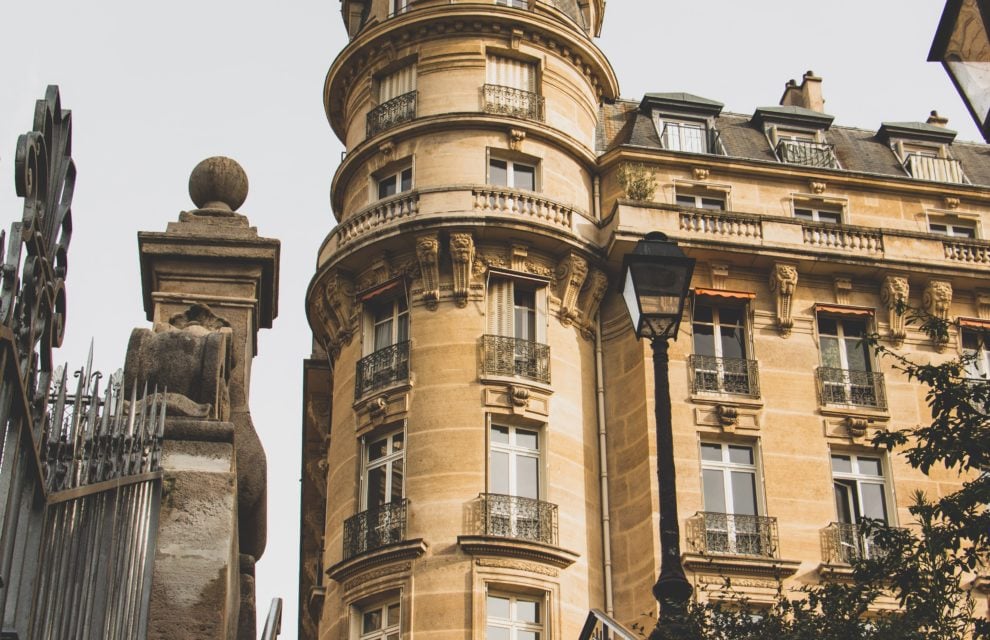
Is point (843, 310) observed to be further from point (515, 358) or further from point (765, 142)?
point (515, 358)

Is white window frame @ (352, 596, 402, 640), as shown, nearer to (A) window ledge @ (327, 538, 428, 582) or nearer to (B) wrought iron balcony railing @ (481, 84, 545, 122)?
(A) window ledge @ (327, 538, 428, 582)

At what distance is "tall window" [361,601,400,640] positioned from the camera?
88.4 ft

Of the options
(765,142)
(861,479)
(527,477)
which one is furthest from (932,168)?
(527,477)

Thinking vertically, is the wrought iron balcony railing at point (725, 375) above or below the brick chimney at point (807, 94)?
below

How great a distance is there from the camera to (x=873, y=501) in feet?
94.9

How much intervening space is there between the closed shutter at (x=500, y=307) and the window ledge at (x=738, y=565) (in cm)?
577

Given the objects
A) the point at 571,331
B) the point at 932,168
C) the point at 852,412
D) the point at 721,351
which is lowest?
the point at 852,412

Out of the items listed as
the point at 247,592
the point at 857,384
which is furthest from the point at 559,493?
the point at 247,592

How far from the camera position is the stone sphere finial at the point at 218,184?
926 cm

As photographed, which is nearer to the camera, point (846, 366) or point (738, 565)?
point (738, 565)

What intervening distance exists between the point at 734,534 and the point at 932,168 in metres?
12.1

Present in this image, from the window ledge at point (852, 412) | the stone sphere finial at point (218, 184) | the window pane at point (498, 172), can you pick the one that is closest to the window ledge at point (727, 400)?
the window ledge at point (852, 412)

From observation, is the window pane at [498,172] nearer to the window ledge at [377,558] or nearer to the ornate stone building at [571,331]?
the ornate stone building at [571,331]

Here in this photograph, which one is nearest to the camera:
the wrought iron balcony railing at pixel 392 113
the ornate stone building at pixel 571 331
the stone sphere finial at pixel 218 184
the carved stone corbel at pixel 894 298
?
the stone sphere finial at pixel 218 184
